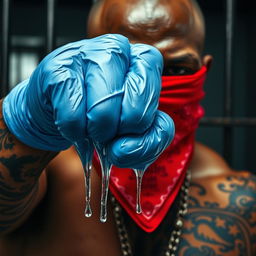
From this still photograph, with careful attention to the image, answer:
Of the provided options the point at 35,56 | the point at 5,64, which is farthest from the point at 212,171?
the point at 35,56

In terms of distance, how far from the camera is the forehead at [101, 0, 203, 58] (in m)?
1.18

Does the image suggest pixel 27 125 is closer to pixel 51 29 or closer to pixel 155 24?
pixel 155 24

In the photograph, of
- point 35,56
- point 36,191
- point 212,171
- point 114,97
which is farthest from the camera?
point 35,56

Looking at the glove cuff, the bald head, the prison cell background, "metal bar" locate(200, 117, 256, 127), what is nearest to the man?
the bald head

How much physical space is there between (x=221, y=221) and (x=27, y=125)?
630 mm

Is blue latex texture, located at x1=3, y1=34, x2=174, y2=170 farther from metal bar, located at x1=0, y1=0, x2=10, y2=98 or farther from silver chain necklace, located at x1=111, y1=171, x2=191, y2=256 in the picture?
metal bar, located at x1=0, y1=0, x2=10, y2=98

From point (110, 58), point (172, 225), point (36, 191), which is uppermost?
point (110, 58)

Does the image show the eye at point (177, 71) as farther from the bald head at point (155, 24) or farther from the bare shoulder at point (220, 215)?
the bare shoulder at point (220, 215)

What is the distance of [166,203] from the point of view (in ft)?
3.91

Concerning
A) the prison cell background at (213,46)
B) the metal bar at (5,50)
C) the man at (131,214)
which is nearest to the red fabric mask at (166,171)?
the man at (131,214)

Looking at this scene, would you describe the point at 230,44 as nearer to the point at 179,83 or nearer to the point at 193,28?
the point at 193,28

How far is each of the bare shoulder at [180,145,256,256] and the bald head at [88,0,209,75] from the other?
1.10 feet

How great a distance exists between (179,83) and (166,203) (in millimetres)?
293

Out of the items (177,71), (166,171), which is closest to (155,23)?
(177,71)
